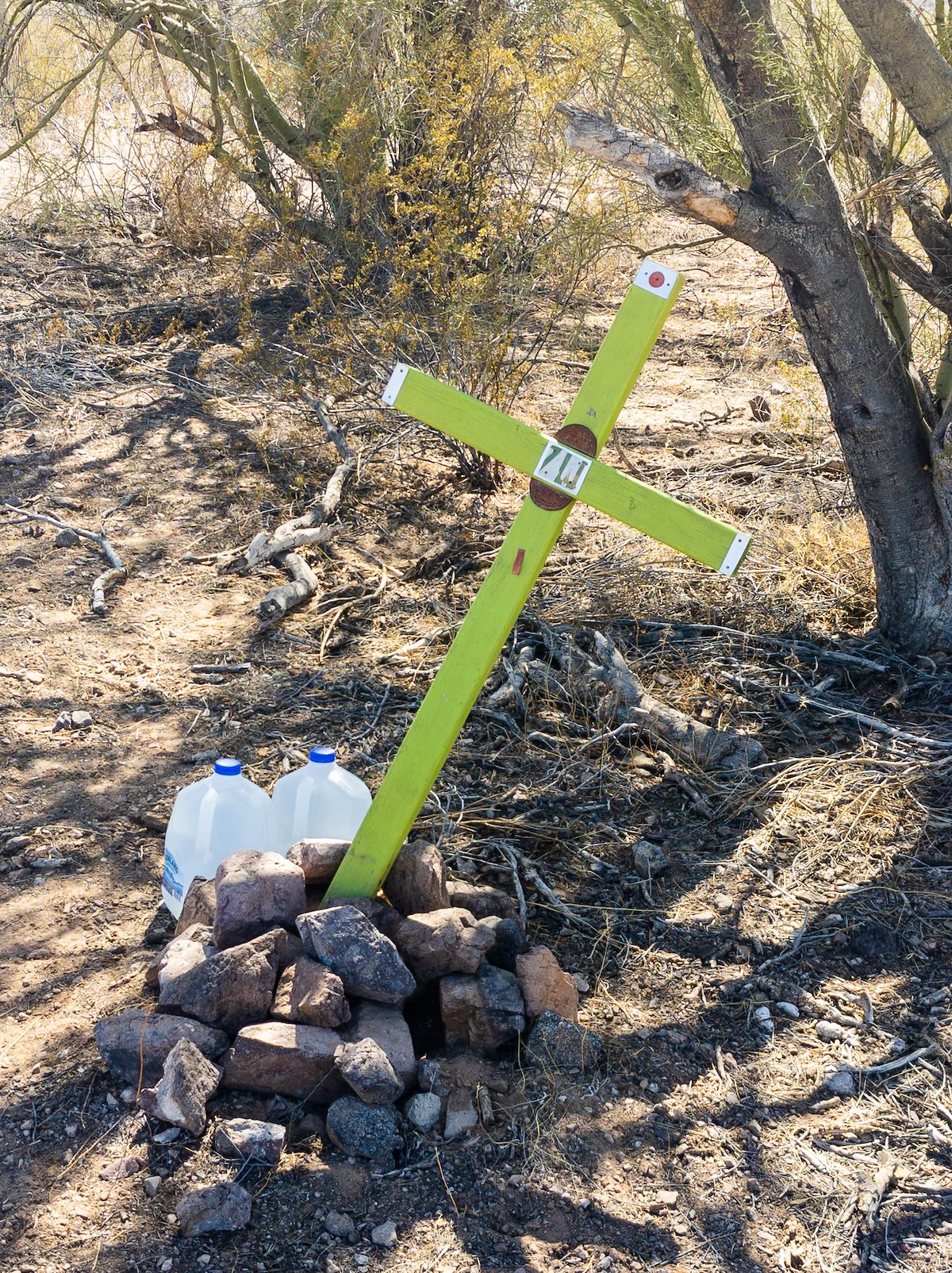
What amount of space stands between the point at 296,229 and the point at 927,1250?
5.50 meters

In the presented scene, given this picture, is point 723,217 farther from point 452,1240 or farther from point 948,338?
point 452,1240

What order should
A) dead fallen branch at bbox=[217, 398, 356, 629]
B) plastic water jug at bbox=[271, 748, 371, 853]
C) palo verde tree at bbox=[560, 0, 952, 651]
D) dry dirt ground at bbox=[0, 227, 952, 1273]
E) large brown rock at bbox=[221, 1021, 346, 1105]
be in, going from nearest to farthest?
dry dirt ground at bbox=[0, 227, 952, 1273] → large brown rock at bbox=[221, 1021, 346, 1105] → plastic water jug at bbox=[271, 748, 371, 853] → palo verde tree at bbox=[560, 0, 952, 651] → dead fallen branch at bbox=[217, 398, 356, 629]

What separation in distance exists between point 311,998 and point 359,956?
126 mm

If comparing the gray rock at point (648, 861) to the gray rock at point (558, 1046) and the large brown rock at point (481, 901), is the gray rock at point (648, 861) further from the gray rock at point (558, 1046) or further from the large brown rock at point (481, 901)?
the gray rock at point (558, 1046)

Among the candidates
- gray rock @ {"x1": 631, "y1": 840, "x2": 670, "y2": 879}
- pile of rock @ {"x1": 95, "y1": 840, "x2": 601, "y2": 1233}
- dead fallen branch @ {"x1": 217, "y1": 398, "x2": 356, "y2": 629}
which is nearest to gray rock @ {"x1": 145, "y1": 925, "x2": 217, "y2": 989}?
pile of rock @ {"x1": 95, "y1": 840, "x2": 601, "y2": 1233}

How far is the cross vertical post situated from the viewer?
225 centimetres

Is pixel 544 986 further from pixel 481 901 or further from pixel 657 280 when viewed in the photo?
pixel 657 280

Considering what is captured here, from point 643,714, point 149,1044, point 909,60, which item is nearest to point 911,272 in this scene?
point 909,60

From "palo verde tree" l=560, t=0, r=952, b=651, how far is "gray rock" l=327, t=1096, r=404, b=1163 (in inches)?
95.5

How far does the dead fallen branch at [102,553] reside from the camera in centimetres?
424

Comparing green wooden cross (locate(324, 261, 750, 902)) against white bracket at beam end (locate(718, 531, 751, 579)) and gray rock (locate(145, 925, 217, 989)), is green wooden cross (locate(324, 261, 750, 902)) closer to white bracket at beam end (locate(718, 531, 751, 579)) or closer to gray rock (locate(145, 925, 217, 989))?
white bracket at beam end (locate(718, 531, 751, 579))

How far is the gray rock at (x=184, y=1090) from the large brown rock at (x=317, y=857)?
1.66ft

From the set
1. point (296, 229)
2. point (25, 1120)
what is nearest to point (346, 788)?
point (25, 1120)

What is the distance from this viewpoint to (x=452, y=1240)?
1.94 m
